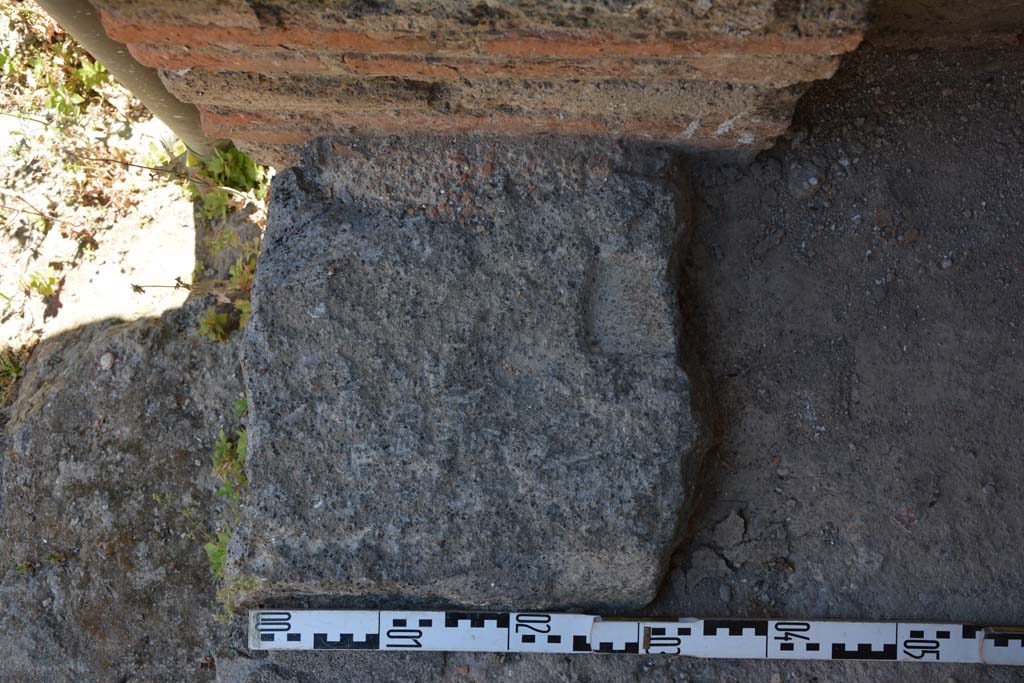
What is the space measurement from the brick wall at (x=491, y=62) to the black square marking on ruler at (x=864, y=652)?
4.79ft

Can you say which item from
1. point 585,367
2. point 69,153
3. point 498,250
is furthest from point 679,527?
point 69,153

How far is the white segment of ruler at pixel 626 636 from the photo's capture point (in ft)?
7.85

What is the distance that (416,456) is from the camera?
7.41 feet

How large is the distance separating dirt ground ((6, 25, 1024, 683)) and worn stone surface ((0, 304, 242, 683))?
0.57 metres

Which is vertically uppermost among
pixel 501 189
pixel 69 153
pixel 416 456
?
pixel 69 153

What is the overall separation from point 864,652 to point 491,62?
190 centimetres

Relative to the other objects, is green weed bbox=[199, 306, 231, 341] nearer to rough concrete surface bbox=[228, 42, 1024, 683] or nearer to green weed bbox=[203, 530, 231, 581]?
green weed bbox=[203, 530, 231, 581]

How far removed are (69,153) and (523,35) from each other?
2.24 metres

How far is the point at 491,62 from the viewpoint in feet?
6.66

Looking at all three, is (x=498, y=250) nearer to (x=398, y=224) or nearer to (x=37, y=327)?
(x=398, y=224)

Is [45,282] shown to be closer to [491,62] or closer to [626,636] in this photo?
[491,62]

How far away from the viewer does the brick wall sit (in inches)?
74.0

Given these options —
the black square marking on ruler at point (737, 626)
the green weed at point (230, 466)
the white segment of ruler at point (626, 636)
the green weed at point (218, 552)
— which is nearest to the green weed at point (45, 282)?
the green weed at point (230, 466)

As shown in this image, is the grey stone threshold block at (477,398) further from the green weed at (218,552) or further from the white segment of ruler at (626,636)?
the green weed at (218,552)
